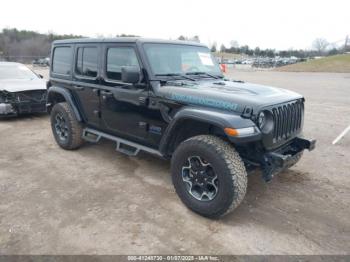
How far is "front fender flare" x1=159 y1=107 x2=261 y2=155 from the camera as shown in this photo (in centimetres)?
297

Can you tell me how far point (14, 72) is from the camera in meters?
8.92

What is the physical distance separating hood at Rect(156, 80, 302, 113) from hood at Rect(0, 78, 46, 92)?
17.9 feet

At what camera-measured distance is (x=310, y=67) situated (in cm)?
3556

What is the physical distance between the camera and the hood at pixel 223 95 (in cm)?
315

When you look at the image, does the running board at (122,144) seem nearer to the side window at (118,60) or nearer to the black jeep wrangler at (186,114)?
the black jeep wrangler at (186,114)

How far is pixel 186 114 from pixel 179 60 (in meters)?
1.22

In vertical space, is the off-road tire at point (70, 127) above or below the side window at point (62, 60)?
below

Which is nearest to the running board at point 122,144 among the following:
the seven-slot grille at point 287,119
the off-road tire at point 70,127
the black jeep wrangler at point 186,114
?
the black jeep wrangler at point 186,114

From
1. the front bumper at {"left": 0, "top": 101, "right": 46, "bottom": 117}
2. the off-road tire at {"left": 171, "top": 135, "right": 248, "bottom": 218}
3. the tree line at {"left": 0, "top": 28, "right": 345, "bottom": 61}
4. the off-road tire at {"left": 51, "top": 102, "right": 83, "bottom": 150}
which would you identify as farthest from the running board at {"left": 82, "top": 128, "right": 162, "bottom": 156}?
the tree line at {"left": 0, "top": 28, "right": 345, "bottom": 61}

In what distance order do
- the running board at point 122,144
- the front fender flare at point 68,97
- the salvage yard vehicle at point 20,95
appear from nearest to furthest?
the running board at point 122,144, the front fender flare at point 68,97, the salvage yard vehicle at point 20,95

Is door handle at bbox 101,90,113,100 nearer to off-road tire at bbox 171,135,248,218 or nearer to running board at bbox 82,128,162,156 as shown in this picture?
running board at bbox 82,128,162,156

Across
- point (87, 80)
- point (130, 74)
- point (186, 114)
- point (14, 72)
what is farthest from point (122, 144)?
point (14, 72)

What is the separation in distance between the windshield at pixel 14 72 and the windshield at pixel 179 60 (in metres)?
6.27

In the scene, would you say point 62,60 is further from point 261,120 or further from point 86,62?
point 261,120
